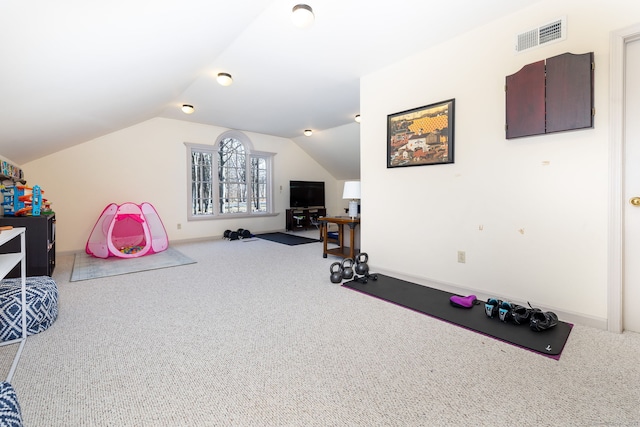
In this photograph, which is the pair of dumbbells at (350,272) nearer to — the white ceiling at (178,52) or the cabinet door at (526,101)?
the cabinet door at (526,101)

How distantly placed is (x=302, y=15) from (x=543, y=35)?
187 centimetres

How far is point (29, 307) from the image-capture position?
1.97 meters

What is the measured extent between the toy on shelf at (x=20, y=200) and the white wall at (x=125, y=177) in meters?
1.71

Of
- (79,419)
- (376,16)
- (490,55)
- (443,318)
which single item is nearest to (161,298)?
→ (79,419)

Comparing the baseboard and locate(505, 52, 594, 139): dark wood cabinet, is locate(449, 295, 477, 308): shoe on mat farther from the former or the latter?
locate(505, 52, 594, 139): dark wood cabinet

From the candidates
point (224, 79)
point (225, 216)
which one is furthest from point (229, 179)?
point (224, 79)

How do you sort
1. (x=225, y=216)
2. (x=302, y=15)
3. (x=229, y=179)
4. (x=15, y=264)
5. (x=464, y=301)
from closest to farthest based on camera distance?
(x=15, y=264) → (x=302, y=15) → (x=464, y=301) → (x=225, y=216) → (x=229, y=179)

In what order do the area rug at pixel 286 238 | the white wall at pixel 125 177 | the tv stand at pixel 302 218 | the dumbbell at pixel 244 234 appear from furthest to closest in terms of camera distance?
1. the tv stand at pixel 302 218
2. the dumbbell at pixel 244 234
3. the area rug at pixel 286 238
4. the white wall at pixel 125 177

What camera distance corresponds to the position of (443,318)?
2.26m

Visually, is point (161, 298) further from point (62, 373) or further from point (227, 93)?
A: point (227, 93)

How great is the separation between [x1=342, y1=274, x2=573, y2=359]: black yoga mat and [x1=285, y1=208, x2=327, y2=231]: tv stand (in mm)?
4413

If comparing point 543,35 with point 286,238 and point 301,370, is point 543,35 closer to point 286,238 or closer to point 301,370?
point 301,370

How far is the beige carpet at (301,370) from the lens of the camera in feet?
4.18

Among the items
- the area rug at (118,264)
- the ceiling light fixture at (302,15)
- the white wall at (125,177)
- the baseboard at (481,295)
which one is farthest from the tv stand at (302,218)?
the ceiling light fixture at (302,15)
